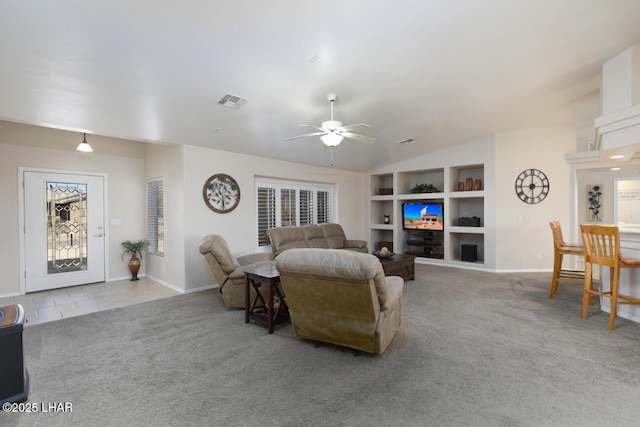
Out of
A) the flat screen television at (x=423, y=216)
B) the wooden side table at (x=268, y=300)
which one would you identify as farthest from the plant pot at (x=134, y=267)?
the flat screen television at (x=423, y=216)

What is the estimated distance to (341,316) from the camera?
104 inches

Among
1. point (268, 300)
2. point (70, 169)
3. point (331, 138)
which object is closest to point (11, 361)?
point (268, 300)

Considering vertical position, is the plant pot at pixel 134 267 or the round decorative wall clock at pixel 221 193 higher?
the round decorative wall clock at pixel 221 193

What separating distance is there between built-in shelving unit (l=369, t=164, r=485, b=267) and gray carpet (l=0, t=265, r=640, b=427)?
3173mm

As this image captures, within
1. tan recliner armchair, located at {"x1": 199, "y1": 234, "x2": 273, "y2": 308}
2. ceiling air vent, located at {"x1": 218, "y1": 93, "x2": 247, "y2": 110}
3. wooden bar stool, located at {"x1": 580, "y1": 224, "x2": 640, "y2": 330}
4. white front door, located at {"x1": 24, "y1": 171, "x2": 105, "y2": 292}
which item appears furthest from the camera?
white front door, located at {"x1": 24, "y1": 171, "x2": 105, "y2": 292}

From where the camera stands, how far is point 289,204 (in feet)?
22.3

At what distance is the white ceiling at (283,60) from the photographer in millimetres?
2395

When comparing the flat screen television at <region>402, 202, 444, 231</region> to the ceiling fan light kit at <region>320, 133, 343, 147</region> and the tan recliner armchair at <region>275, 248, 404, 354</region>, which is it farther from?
the tan recliner armchair at <region>275, 248, 404, 354</region>

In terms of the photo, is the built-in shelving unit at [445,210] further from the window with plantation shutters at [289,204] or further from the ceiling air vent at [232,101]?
the ceiling air vent at [232,101]

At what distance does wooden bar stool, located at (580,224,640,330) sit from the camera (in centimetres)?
328

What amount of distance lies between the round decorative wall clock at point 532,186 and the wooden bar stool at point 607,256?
2.87 meters

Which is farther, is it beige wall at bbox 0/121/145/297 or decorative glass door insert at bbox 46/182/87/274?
decorative glass door insert at bbox 46/182/87/274

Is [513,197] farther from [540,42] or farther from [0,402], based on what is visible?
[0,402]

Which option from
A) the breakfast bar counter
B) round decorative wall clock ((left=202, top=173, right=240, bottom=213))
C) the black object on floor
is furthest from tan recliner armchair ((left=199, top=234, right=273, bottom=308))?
the breakfast bar counter
